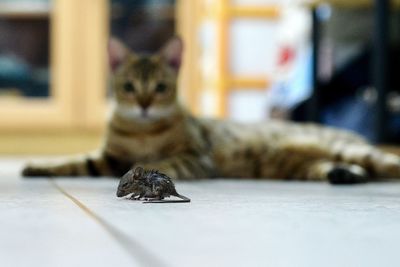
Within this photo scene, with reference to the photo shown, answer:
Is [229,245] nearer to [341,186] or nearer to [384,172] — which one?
[341,186]

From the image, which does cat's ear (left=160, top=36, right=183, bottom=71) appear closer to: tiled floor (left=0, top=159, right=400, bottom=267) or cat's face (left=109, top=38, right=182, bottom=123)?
cat's face (left=109, top=38, right=182, bottom=123)

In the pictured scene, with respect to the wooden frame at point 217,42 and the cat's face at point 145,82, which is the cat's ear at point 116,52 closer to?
the cat's face at point 145,82

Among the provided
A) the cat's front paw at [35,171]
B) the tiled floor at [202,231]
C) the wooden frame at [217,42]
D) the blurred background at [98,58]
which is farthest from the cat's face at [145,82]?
the wooden frame at [217,42]

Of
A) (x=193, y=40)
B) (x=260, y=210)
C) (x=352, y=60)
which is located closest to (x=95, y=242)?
(x=260, y=210)

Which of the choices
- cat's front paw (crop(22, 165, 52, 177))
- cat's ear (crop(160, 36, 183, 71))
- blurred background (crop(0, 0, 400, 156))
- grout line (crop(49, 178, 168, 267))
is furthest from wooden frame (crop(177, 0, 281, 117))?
grout line (crop(49, 178, 168, 267))

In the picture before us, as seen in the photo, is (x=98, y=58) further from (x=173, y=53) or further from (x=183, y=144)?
(x=183, y=144)
